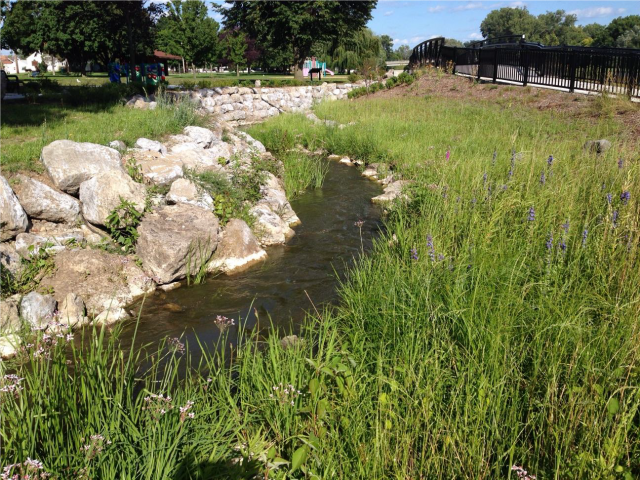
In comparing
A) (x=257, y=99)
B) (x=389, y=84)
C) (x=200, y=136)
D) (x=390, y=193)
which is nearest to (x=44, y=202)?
(x=200, y=136)

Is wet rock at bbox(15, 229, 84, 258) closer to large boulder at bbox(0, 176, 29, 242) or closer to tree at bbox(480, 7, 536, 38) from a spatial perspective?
large boulder at bbox(0, 176, 29, 242)

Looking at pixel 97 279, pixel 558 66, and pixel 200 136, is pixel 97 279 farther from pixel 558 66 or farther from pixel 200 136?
pixel 558 66

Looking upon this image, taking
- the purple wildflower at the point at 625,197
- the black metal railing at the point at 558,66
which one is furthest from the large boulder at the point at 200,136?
the black metal railing at the point at 558,66

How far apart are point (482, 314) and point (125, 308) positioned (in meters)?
4.56

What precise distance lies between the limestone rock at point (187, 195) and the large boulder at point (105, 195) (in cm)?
58

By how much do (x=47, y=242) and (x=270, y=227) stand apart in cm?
Result: 339

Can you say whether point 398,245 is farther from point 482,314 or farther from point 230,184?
point 230,184

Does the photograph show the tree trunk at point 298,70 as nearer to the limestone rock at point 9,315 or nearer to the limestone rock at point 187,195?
the limestone rock at point 187,195

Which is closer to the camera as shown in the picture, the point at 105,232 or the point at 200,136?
the point at 105,232

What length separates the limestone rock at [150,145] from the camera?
933 cm

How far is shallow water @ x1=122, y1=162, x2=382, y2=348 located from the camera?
19.2 ft

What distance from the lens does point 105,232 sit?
24.6 ft

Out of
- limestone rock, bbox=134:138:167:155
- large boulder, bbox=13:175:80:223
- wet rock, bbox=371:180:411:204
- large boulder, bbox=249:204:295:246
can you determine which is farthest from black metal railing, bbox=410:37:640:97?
large boulder, bbox=13:175:80:223

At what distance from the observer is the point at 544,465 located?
2.68m
